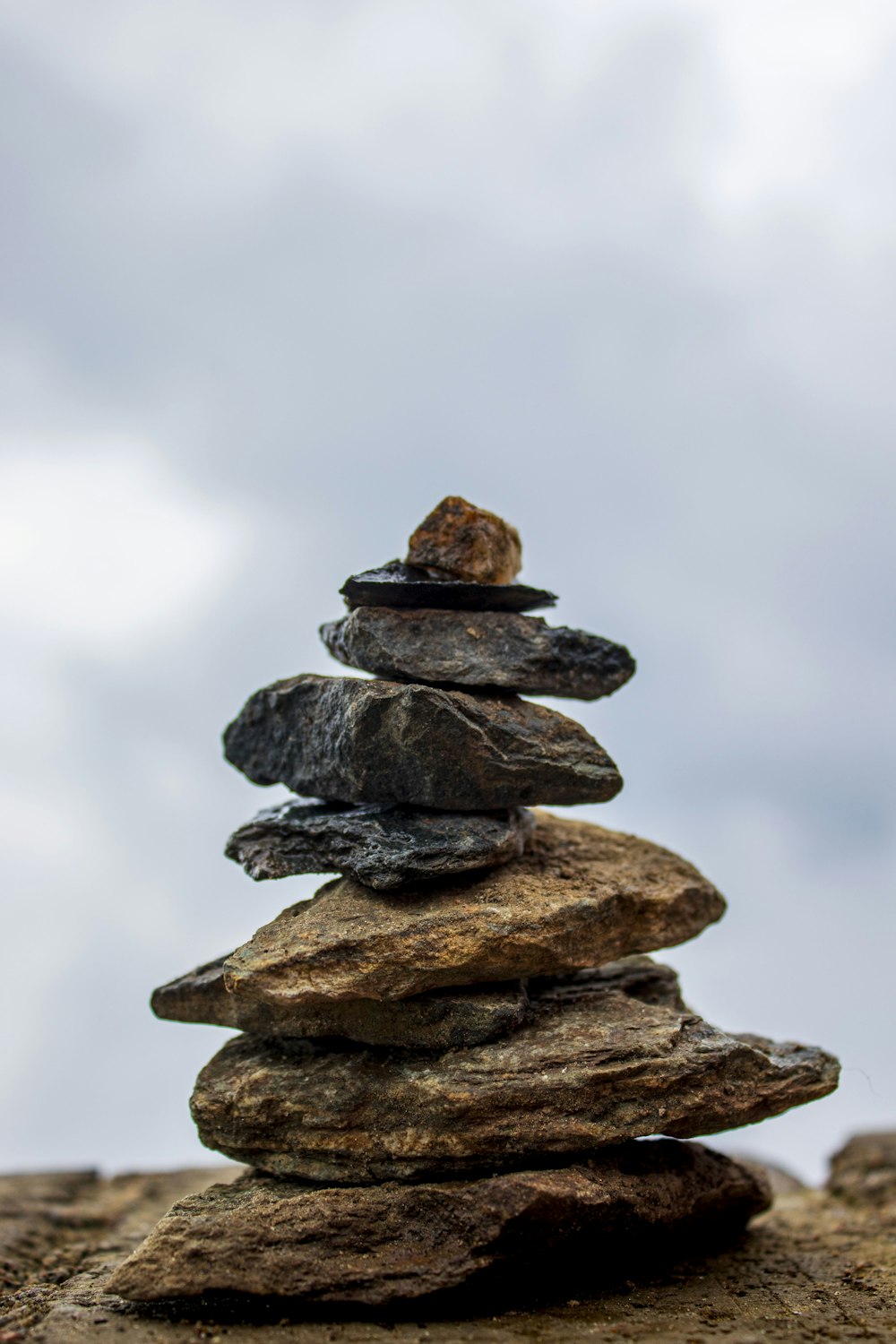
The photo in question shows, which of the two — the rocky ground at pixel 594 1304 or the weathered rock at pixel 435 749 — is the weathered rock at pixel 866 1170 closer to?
the rocky ground at pixel 594 1304

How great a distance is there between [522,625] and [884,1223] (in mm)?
8256

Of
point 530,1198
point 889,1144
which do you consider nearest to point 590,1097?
point 530,1198

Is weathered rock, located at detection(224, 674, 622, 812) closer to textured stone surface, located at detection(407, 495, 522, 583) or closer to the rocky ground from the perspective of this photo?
textured stone surface, located at detection(407, 495, 522, 583)

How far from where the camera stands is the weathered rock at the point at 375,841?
898cm

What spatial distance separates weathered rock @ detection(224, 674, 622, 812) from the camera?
29.8 feet

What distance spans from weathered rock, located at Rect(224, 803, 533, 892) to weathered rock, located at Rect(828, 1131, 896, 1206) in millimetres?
8505

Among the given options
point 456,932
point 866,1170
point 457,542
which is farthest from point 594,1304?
point 866,1170

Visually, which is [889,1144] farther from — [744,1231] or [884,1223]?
[744,1231]

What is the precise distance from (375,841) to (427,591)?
228cm

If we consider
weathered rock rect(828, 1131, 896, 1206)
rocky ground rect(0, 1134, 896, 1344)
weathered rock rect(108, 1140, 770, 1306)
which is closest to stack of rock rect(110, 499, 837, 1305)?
weathered rock rect(108, 1140, 770, 1306)

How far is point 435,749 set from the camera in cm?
912

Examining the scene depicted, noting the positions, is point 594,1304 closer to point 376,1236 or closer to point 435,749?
point 376,1236

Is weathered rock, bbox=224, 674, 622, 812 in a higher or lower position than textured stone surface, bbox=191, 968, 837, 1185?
higher

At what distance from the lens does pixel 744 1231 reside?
11227mm
